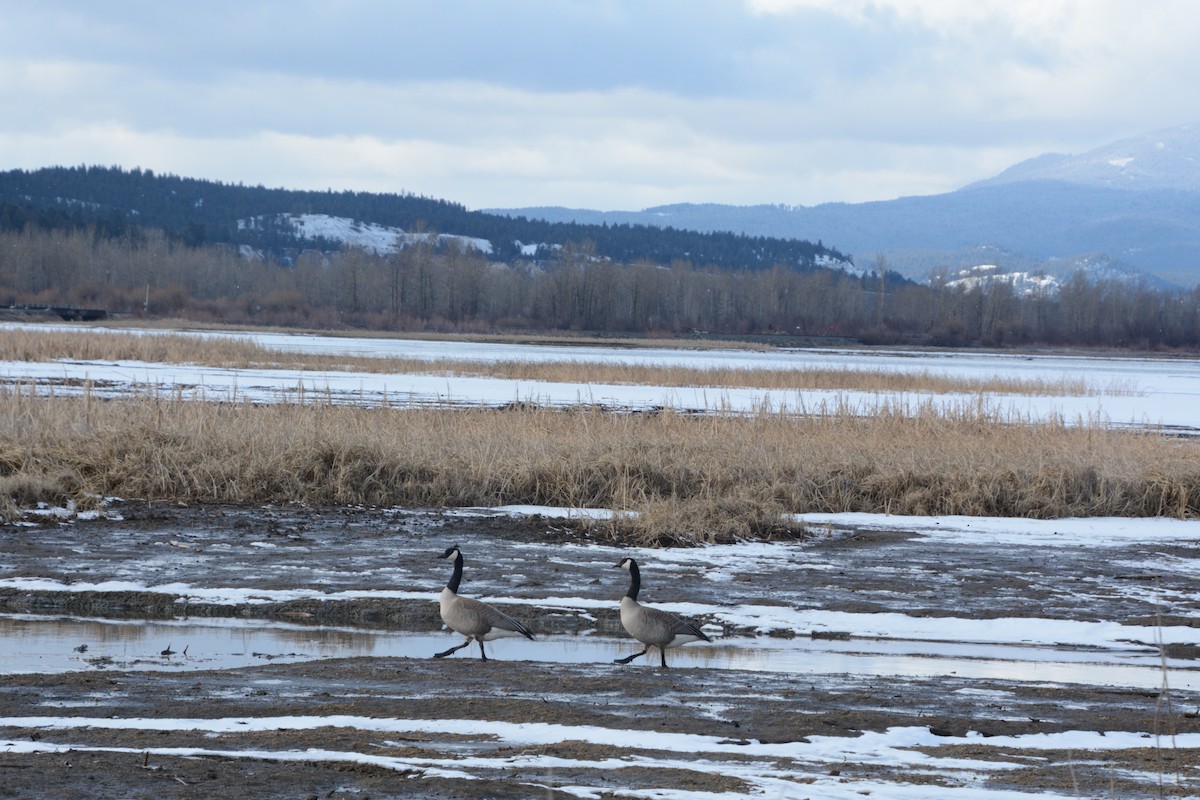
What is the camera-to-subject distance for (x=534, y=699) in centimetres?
740

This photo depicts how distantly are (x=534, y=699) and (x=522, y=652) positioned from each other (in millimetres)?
2414

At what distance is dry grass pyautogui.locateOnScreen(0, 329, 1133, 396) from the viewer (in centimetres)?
4034

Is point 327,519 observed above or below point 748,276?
below

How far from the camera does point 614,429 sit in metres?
20.8

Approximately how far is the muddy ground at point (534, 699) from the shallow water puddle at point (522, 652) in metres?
0.33

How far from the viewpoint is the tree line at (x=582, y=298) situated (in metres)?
123

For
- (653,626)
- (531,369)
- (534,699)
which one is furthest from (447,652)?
(531,369)

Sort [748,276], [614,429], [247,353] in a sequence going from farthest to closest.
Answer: [748,276]
[247,353]
[614,429]

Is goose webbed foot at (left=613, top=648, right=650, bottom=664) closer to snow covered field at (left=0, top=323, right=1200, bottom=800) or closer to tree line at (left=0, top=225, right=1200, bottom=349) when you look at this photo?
snow covered field at (left=0, top=323, right=1200, bottom=800)

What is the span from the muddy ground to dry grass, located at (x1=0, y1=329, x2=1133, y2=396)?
2542 cm

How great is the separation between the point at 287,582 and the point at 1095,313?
5545 inches

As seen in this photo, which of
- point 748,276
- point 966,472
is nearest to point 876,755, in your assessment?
point 966,472

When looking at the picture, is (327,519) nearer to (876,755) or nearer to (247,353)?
(876,755)

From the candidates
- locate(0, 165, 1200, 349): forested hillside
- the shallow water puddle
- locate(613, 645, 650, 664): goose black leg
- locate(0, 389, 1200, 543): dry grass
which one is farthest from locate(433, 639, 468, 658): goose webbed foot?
locate(0, 165, 1200, 349): forested hillside
